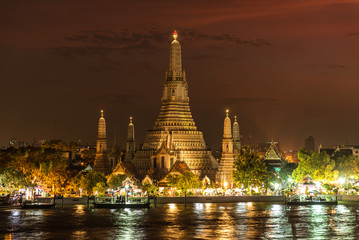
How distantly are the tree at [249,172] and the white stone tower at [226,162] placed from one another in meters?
5.32

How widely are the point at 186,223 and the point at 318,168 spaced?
4808 cm

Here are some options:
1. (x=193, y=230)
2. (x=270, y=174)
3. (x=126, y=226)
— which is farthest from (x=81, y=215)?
(x=270, y=174)

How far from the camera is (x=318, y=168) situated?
12075 centimetres

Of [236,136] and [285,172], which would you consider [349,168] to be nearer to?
[285,172]

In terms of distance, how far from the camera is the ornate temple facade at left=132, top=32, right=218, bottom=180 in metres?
127

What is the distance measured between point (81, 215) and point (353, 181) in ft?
190

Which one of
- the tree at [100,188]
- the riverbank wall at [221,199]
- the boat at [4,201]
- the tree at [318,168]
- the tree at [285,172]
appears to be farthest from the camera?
the tree at [285,172]

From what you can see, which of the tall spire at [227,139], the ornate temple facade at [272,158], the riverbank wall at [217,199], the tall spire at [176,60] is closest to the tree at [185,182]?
the riverbank wall at [217,199]

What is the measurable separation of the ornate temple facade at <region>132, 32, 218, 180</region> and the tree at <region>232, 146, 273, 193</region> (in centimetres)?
972

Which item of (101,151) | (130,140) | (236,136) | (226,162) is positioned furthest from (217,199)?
(236,136)

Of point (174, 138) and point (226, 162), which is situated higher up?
point (174, 138)

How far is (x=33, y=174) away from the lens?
A: 109 metres

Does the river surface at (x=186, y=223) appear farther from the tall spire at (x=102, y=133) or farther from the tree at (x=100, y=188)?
the tall spire at (x=102, y=133)

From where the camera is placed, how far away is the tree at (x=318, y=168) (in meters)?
120
